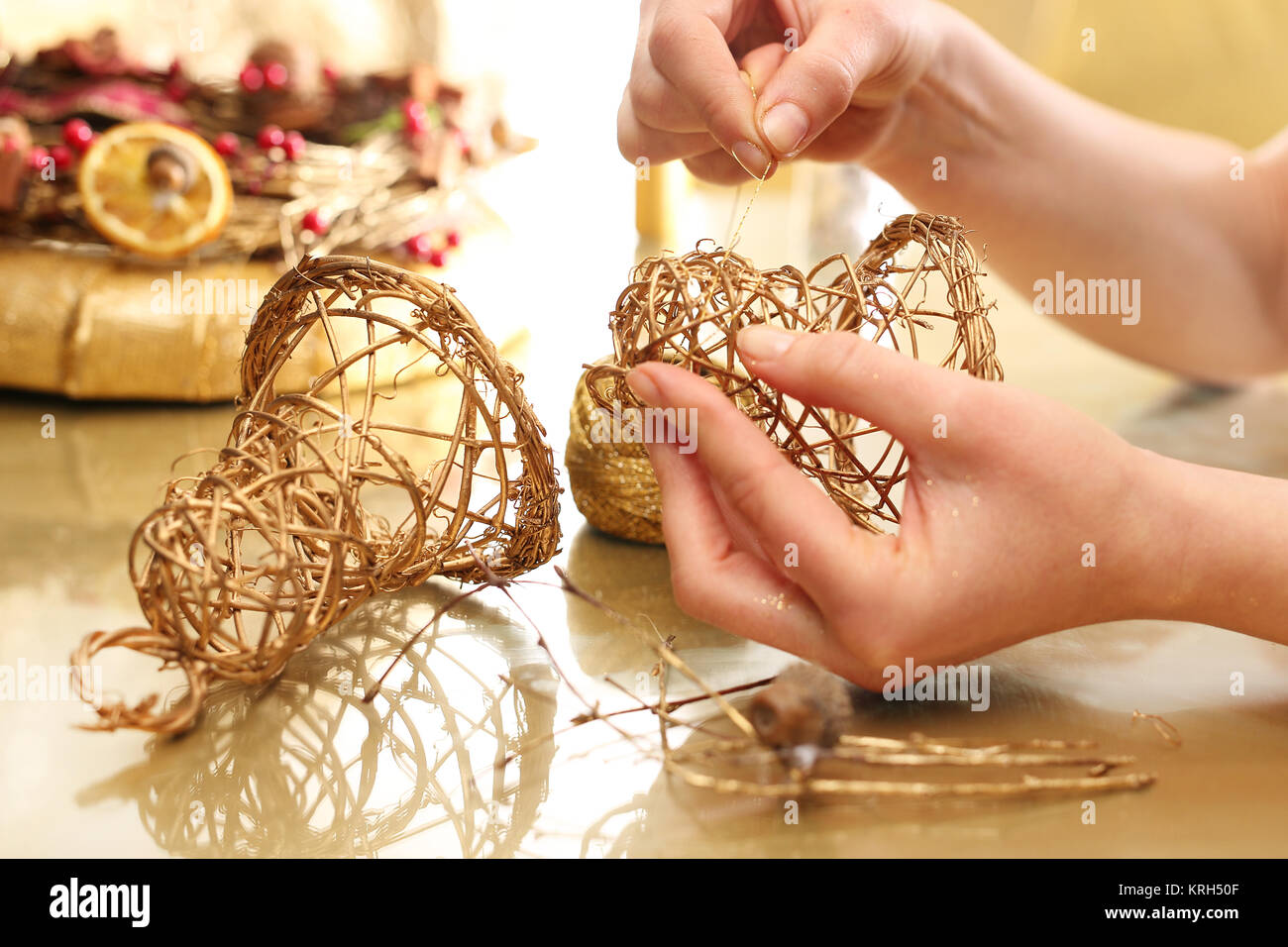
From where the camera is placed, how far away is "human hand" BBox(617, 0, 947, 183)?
0.53 meters

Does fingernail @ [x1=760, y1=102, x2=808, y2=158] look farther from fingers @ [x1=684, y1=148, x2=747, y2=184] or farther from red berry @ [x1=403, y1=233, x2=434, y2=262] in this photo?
red berry @ [x1=403, y1=233, x2=434, y2=262]

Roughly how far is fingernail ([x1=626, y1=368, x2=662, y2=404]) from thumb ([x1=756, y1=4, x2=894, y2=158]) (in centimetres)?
17

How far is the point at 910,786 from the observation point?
37 cm

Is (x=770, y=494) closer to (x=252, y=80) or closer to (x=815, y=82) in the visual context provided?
(x=815, y=82)

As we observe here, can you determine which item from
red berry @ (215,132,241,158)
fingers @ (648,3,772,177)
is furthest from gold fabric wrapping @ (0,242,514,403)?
fingers @ (648,3,772,177)

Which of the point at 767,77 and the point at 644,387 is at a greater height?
the point at 767,77

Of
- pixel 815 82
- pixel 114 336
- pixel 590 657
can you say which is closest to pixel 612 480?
pixel 590 657

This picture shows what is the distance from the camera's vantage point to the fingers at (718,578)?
0.40m

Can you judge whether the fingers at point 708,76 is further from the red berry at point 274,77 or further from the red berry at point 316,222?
the red berry at point 274,77

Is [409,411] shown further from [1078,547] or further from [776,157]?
[1078,547]

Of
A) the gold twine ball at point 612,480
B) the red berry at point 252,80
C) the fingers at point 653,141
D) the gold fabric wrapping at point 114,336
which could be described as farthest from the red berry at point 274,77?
the gold twine ball at point 612,480

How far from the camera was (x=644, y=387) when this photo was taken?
0.42 m

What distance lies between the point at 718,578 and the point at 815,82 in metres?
0.28
